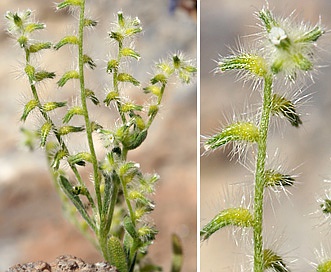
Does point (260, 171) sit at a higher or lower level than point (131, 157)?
lower

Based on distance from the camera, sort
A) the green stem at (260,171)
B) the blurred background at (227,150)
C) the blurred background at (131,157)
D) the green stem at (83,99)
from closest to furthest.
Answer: the green stem at (260,171) → the green stem at (83,99) → the blurred background at (131,157) → the blurred background at (227,150)

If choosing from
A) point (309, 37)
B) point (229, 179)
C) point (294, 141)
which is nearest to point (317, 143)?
point (294, 141)

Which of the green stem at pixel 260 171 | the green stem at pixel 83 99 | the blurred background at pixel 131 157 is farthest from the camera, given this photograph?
the blurred background at pixel 131 157

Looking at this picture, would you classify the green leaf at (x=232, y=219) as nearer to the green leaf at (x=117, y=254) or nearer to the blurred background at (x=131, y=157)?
the green leaf at (x=117, y=254)

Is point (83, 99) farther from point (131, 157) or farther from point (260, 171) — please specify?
point (131, 157)

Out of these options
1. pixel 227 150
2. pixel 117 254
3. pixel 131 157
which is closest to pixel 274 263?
pixel 117 254

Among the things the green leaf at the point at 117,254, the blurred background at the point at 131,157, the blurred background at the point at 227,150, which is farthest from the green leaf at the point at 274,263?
the blurred background at the point at 227,150

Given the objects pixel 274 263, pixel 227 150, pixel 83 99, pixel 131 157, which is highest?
pixel 227 150

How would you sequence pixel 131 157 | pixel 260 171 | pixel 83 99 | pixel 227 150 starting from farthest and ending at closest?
pixel 227 150
pixel 131 157
pixel 83 99
pixel 260 171
